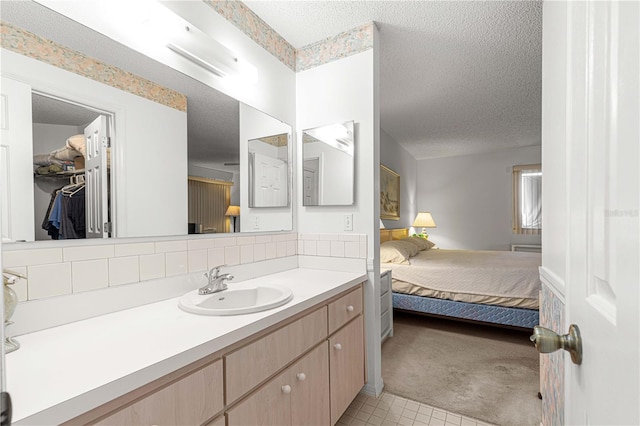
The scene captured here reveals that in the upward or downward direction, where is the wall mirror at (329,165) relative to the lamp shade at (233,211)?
upward

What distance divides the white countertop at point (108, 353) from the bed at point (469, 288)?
7.03 feet

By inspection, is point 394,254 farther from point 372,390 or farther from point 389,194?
point 372,390

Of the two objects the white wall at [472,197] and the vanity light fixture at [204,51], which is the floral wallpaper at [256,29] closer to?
the vanity light fixture at [204,51]

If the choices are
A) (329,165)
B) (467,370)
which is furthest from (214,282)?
(467,370)

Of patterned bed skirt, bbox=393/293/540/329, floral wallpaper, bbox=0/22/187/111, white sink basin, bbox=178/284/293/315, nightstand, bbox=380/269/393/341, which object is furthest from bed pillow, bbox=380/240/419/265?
floral wallpaper, bbox=0/22/187/111

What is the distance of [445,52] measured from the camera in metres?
2.29

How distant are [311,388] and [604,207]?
4.14 feet

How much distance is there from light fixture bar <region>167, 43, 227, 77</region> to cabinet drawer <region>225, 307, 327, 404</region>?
1330 mm

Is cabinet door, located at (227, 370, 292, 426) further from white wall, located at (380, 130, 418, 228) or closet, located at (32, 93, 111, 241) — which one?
white wall, located at (380, 130, 418, 228)

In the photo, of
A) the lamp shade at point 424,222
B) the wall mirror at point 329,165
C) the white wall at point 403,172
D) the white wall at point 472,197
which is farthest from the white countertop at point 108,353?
the white wall at point 472,197

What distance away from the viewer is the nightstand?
104 inches

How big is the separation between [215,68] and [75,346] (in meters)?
1.36

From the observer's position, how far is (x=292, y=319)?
1.22 meters

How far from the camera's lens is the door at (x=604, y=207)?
32 cm
